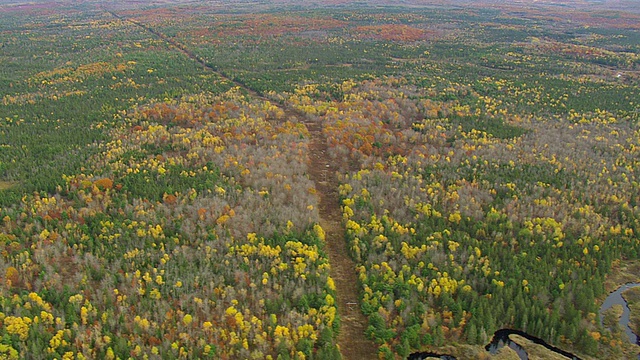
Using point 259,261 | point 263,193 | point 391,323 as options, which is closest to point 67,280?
point 259,261

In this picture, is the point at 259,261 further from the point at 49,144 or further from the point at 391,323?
the point at 49,144

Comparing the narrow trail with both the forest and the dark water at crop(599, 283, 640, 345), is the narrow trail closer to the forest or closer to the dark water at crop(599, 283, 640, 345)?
the forest

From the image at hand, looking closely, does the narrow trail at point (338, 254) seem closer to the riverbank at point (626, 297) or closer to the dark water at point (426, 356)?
the dark water at point (426, 356)

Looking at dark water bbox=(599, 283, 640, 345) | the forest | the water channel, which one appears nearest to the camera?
the water channel

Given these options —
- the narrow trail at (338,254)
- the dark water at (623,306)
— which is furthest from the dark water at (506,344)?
the dark water at (623,306)

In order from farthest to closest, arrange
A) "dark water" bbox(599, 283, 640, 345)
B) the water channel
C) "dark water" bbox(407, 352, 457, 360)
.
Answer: "dark water" bbox(599, 283, 640, 345), the water channel, "dark water" bbox(407, 352, 457, 360)

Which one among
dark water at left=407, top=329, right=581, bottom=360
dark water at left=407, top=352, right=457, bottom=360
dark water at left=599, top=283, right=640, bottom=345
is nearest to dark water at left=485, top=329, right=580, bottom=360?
dark water at left=407, top=329, right=581, bottom=360

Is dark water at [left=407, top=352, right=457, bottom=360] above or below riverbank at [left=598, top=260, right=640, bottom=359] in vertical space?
below
